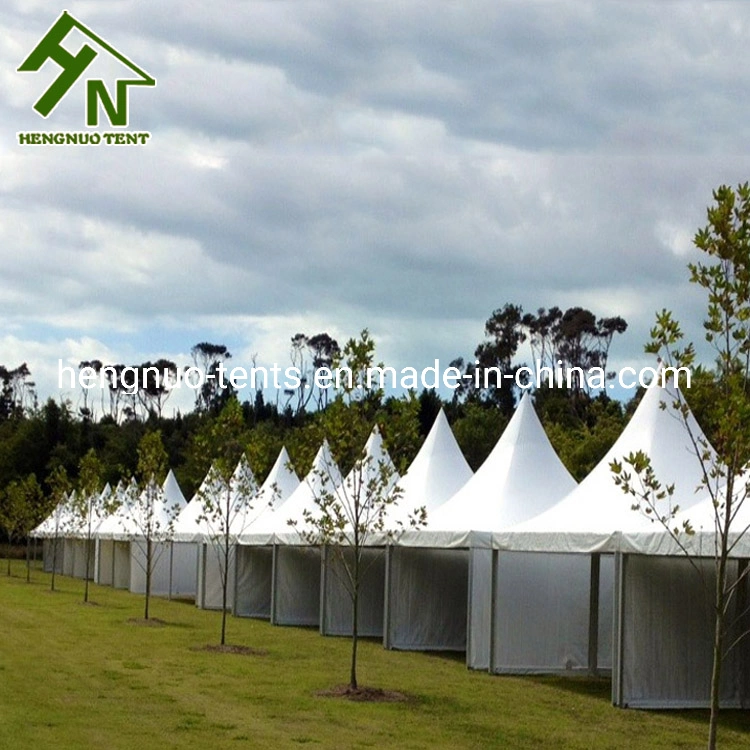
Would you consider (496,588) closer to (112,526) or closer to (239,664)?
(239,664)

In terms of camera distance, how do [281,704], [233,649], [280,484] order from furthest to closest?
[280,484] < [233,649] < [281,704]

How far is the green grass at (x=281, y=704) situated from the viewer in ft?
46.7

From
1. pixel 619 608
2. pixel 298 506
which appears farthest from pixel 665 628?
pixel 298 506

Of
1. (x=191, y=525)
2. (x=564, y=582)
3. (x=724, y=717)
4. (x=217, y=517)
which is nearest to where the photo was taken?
(x=724, y=717)

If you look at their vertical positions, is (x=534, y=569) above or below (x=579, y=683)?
above

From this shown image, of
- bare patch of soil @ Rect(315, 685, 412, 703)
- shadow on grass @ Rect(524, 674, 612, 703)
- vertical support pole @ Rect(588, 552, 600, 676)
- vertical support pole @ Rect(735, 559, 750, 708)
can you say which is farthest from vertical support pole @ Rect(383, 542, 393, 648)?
vertical support pole @ Rect(735, 559, 750, 708)

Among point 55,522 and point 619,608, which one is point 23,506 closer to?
point 55,522

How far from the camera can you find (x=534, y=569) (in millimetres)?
21281

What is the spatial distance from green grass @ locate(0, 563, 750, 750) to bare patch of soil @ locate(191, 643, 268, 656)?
8.1 inches

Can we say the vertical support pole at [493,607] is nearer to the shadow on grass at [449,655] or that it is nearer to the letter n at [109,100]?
the shadow on grass at [449,655]

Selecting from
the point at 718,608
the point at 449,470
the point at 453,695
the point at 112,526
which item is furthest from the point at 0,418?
the point at 718,608

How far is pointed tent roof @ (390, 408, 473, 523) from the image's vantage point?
85.2 ft

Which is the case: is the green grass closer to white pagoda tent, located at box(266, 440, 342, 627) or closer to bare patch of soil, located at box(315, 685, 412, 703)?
bare patch of soil, located at box(315, 685, 412, 703)

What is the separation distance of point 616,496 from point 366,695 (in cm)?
438
